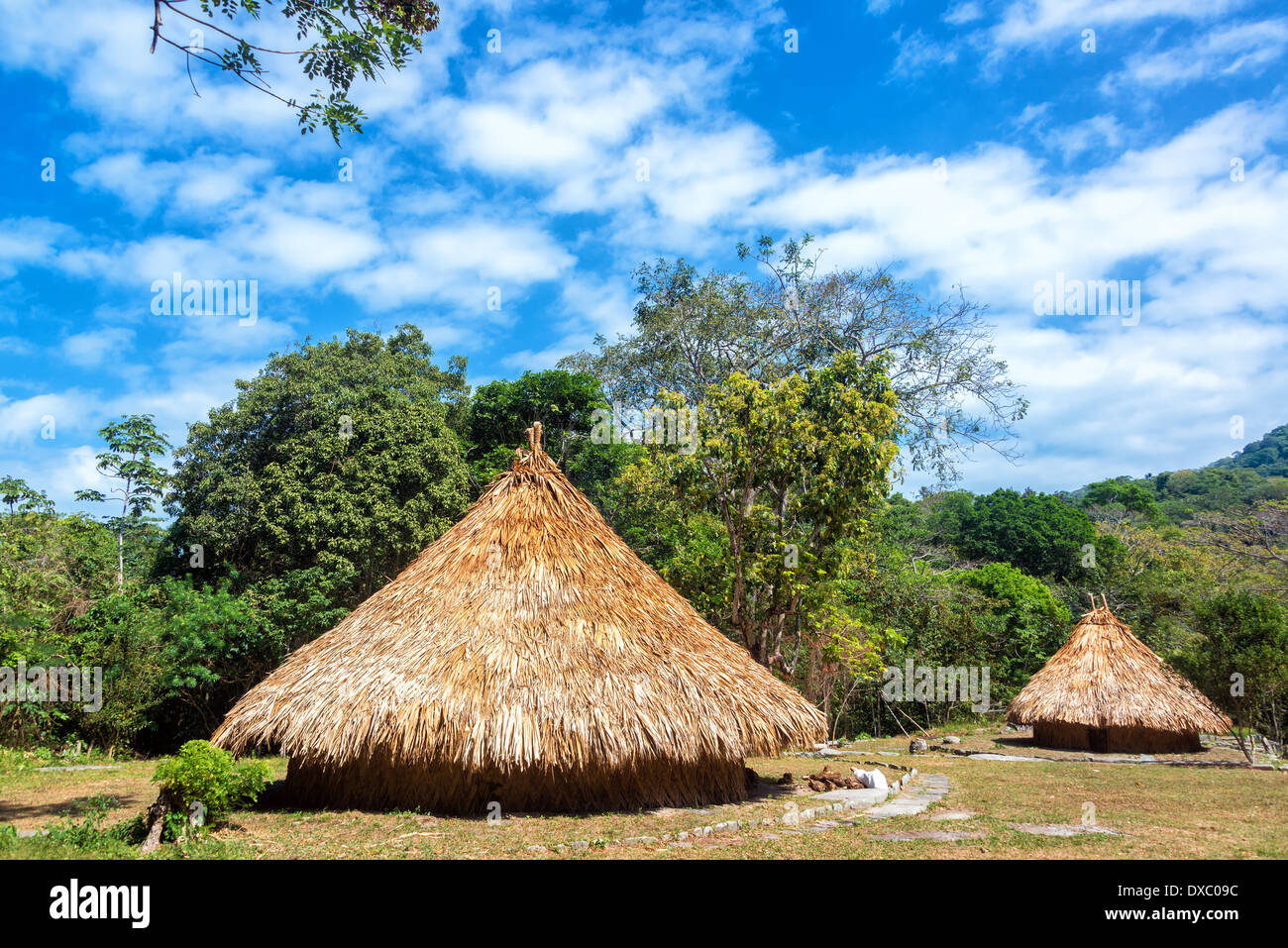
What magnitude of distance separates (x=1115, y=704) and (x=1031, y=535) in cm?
2728

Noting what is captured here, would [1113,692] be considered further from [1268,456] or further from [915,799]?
[1268,456]

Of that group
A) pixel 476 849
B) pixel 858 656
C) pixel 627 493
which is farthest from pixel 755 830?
pixel 627 493

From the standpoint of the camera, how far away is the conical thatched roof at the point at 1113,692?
15898 mm

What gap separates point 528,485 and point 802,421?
5205 mm

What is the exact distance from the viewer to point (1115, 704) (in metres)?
16.2

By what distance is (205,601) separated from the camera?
16.2m

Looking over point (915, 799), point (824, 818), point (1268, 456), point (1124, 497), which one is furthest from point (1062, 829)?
point (1268, 456)

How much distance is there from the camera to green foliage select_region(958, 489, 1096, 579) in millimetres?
40969

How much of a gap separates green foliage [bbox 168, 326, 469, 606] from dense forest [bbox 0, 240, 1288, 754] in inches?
2.4

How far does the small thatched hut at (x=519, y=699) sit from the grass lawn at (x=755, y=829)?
0.36 metres

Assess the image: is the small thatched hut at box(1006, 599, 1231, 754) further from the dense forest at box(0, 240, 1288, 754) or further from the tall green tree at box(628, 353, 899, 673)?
the tall green tree at box(628, 353, 899, 673)

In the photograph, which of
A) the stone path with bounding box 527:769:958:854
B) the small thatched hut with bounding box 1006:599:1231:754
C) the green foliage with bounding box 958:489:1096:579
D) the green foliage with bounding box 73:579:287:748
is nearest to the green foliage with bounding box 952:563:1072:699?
the small thatched hut with bounding box 1006:599:1231:754

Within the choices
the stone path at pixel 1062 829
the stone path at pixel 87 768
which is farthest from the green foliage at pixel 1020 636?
the stone path at pixel 87 768

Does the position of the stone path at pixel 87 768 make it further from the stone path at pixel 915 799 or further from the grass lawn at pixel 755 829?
the stone path at pixel 915 799
